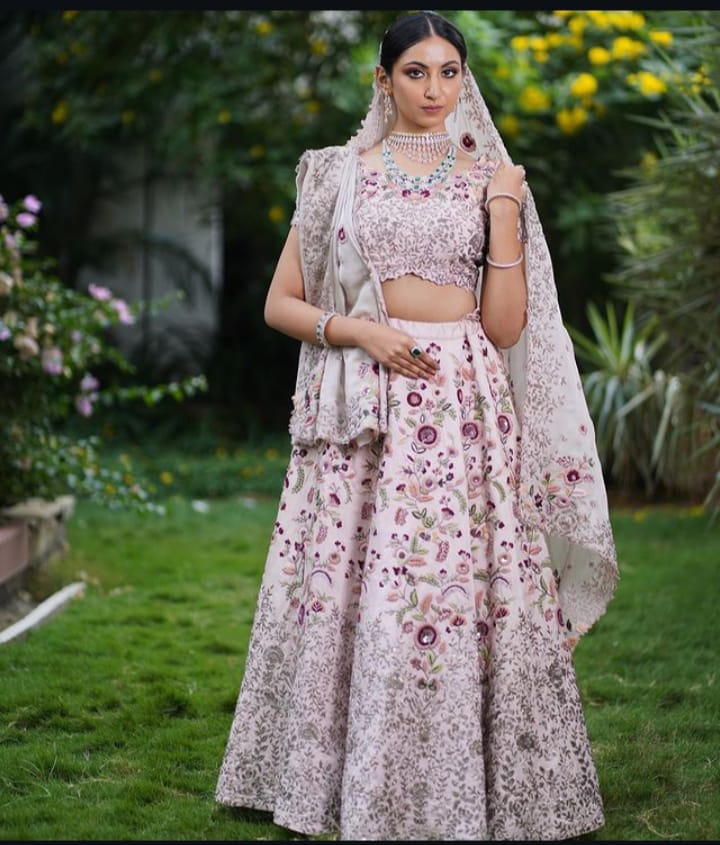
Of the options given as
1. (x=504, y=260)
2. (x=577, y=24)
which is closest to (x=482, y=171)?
(x=504, y=260)

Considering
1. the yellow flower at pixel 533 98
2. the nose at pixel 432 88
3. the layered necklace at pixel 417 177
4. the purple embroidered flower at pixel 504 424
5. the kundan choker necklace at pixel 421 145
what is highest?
the yellow flower at pixel 533 98

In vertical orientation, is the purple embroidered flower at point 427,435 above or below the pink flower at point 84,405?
above

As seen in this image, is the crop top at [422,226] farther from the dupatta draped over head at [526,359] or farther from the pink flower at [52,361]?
the pink flower at [52,361]

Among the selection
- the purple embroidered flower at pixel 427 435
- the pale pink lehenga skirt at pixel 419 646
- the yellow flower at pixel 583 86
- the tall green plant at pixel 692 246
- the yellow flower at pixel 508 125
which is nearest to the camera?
the pale pink lehenga skirt at pixel 419 646

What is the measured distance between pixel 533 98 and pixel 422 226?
544cm

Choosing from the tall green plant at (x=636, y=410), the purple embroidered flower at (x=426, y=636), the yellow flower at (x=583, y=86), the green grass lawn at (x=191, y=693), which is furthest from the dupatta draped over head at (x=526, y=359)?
the yellow flower at (x=583, y=86)

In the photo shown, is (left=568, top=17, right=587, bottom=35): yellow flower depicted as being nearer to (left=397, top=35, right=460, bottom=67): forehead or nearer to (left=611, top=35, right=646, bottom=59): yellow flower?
(left=611, top=35, right=646, bottom=59): yellow flower

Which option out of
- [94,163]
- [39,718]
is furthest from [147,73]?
[39,718]

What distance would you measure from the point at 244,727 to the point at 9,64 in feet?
26.2

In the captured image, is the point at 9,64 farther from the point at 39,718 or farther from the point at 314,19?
the point at 39,718

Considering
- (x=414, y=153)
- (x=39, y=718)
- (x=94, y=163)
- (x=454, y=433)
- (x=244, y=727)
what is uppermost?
(x=94, y=163)

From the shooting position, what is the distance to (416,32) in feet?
9.19

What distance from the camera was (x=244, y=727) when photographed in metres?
2.93

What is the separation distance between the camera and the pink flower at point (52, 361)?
5121 millimetres
